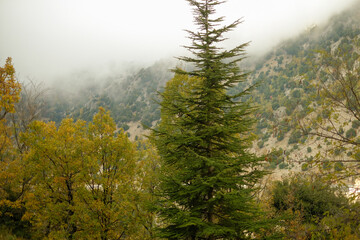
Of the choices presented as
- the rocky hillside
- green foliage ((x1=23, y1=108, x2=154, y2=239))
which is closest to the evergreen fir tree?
green foliage ((x1=23, y1=108, x2=154, y2=239))

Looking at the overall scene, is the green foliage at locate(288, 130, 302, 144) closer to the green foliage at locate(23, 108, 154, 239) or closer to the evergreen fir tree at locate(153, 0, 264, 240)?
the evergreen fir tree at locate(153, 0, 264, 240)

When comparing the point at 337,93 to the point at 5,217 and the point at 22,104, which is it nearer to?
the point at 5,217

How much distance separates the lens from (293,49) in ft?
420

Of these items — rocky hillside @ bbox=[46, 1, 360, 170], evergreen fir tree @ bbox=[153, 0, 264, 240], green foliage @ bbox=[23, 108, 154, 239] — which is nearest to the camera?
evergreen fir tree @ bbox=[153, 0, 264, 240]

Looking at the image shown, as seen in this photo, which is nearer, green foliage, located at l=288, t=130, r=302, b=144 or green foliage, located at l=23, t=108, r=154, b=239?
green foliage, located at l=288, t=130, r=302, b=144

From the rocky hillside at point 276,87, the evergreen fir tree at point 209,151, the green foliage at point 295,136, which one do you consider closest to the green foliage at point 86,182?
the evergreen fir tree at point 209,151

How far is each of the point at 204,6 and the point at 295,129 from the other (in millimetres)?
6415

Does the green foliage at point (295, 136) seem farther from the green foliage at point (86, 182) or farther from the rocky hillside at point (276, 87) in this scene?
the green foliage at point (86, 182)

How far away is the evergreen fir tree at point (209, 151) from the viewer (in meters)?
7.82

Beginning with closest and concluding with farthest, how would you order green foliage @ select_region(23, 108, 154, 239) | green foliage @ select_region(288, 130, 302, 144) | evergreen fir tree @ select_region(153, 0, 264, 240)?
green foliage @ select_region(288, 130, 302, 144) < evergreen fir tree @ select_region(153, 0, 264, 240) < green foliage @ select_region(23, 108, 154, 239)

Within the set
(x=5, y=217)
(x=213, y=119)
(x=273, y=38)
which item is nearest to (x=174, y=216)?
(x=213, y=119)

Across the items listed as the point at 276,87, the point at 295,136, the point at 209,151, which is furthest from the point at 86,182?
the point at 276,87

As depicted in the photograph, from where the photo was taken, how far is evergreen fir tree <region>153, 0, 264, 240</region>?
782 cm

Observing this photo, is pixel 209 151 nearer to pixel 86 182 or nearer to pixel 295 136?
pixel 86 182
